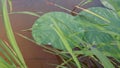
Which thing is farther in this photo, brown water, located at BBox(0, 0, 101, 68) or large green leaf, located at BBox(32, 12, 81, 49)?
brown water, located at BBox(0, 0, 101, 68)

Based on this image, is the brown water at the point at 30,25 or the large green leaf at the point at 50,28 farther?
the brown water at the point at 30,25

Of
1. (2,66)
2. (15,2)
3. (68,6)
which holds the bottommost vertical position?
→ (2,66)

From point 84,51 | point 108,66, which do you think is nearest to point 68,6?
point 84,51

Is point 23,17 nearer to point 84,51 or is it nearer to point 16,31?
point 16,31

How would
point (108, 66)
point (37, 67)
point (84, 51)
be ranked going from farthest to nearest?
point (37, 67), point (84, 51), point (108, 66)

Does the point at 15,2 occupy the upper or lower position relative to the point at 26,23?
upper

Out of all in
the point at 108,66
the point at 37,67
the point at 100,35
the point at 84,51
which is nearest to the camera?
the point at 108,66

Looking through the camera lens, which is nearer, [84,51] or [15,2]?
[84,51]

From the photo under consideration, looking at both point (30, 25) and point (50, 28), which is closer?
point (50, 28)
